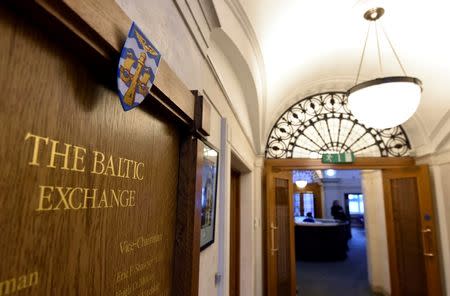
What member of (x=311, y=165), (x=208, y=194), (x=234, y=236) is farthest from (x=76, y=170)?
(x=311, y=165)

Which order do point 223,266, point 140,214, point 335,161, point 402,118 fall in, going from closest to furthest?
point 140,214 → point 223,266 → point 402,118 → point 335,161

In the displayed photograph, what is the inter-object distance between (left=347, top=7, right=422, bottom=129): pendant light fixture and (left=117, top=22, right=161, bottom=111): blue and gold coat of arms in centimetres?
202

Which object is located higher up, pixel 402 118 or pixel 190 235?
pixel 402 118

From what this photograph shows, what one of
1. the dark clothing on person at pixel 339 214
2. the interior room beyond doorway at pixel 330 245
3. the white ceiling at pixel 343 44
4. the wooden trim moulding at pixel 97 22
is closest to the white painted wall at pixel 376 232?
the interior room beyond doorway at pixel 330 245

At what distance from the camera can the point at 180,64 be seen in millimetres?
1077

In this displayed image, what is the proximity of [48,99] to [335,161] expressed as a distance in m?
4.24

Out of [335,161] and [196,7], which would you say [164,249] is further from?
[335,161]

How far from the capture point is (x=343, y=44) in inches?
126

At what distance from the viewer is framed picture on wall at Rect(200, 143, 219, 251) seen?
1352mm

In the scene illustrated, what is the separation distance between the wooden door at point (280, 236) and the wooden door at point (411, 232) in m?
1.53

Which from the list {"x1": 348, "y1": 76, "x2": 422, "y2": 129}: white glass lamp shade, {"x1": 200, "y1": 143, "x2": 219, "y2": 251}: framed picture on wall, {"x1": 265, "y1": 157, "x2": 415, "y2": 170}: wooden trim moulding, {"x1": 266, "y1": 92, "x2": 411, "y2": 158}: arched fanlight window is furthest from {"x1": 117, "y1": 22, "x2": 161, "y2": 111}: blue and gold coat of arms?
{"x1": 266, "y1": 92, "x2": 411, "y2": 158}: arched fanlight window

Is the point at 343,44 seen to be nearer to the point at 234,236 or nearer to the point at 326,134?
the point at 326,134

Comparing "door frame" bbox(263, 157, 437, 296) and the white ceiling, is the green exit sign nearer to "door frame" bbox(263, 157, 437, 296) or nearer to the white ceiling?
"door frame" bbox(263, 157, 437, 296)

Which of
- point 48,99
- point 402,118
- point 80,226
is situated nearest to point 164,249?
point 80,226
